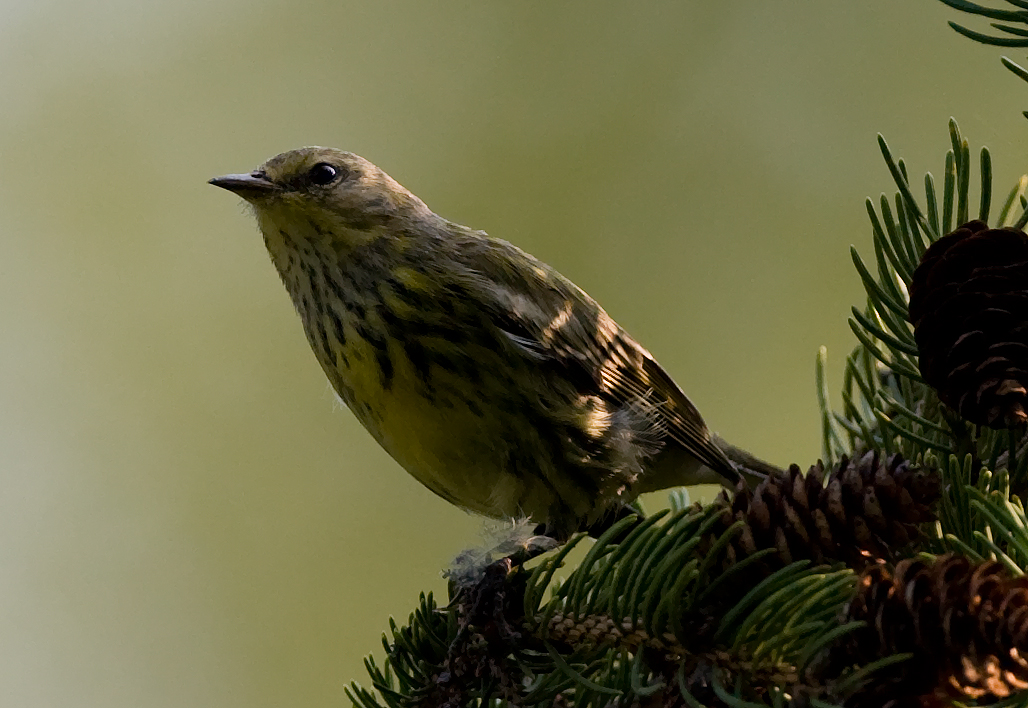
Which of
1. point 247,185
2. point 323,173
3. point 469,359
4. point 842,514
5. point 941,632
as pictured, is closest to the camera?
point 941,632

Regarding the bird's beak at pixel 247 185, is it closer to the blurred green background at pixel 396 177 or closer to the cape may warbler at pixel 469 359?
the cape may warbler at pixel 469 359

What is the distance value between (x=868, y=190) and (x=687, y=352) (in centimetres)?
91

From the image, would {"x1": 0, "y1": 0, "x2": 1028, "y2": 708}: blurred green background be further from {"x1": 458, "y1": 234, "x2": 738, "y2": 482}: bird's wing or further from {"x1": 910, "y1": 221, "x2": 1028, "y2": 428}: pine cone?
{"x1": 910, "y1": 221, "x2": 1028, "y2": 428}: pine cone

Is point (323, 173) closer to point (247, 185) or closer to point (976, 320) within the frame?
point (247, 185)

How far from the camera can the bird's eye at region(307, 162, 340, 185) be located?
9.13 ft

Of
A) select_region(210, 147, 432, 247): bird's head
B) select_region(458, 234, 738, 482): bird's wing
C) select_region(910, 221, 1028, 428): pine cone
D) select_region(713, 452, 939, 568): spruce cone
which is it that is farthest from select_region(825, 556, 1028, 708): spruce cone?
select_region(210, 147, 432, 247): bird's head

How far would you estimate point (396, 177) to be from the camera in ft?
16.4

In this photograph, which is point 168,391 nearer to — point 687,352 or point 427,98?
point 427,98

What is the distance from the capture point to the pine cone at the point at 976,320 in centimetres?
136

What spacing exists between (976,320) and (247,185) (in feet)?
5.79

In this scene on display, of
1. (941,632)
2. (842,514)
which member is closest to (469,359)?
(842,514)

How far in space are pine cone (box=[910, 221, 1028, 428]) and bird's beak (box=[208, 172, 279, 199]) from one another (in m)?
1.67

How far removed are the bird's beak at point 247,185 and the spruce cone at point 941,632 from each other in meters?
1.91

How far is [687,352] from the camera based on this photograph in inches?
167
